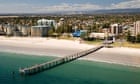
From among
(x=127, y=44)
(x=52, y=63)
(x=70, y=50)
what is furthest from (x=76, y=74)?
(x=127, y=44)

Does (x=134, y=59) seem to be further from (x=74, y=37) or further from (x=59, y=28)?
(x=59, y=28)

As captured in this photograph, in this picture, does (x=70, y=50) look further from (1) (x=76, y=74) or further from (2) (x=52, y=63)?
(1) (x=76, y=74)

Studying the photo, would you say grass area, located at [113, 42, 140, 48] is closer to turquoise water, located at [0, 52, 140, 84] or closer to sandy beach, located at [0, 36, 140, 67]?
sandy beach, located at [0, 36, 140, 67]

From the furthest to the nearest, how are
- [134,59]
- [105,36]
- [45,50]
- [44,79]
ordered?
[105,36] → [45,50] → [134,59] → [44,79]

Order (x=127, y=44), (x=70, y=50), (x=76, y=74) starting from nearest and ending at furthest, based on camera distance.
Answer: (x=76, y=74) < (x=70, y=50) < (x=127, y=44)

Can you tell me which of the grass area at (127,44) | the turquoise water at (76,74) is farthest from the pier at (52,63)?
the grass area at (127,44)

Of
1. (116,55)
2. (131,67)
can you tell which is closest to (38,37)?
(116,55)
